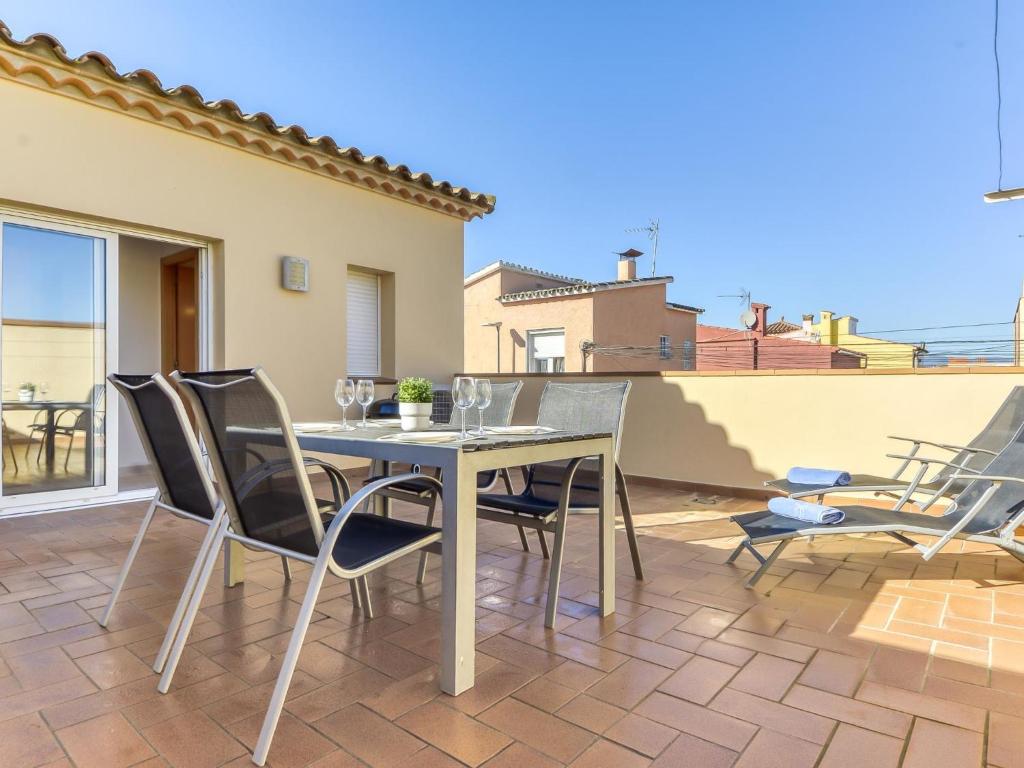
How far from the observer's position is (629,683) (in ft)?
6.31

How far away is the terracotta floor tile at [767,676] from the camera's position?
1.88m

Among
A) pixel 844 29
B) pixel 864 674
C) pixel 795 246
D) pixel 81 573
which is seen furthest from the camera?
pixel 795 246

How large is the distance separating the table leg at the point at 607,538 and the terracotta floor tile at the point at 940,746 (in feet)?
3.62

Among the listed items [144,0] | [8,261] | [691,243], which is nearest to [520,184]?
[691,243]

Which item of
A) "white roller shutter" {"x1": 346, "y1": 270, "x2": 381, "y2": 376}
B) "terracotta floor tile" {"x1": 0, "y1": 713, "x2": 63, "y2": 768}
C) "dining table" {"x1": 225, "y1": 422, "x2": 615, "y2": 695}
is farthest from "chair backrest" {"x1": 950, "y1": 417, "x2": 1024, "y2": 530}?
"white roller shutter" {"x1": 346, "y1": 270, "x2": 381, "y2": 376}

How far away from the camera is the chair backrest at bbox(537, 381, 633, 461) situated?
10.0 ft

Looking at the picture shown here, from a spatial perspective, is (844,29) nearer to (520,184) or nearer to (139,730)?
(520,184)

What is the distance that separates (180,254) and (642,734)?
645 cm

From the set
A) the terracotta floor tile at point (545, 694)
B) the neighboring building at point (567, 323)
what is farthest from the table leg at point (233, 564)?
the neighboring building at point (567, 323)

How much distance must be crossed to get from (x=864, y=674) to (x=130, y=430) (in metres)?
7.00

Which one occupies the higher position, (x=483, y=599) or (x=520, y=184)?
(x=520, y=184)

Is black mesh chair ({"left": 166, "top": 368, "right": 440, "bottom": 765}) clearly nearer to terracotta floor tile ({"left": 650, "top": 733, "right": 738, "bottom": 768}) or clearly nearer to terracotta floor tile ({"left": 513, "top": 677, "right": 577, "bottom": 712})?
terracotta floor tile ({"left": 513, "top": 677, "right": 577, "bottom": 712})

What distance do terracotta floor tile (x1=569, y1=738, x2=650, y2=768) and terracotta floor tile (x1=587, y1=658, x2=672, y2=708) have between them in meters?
0.23

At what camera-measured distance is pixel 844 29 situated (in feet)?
29.8
